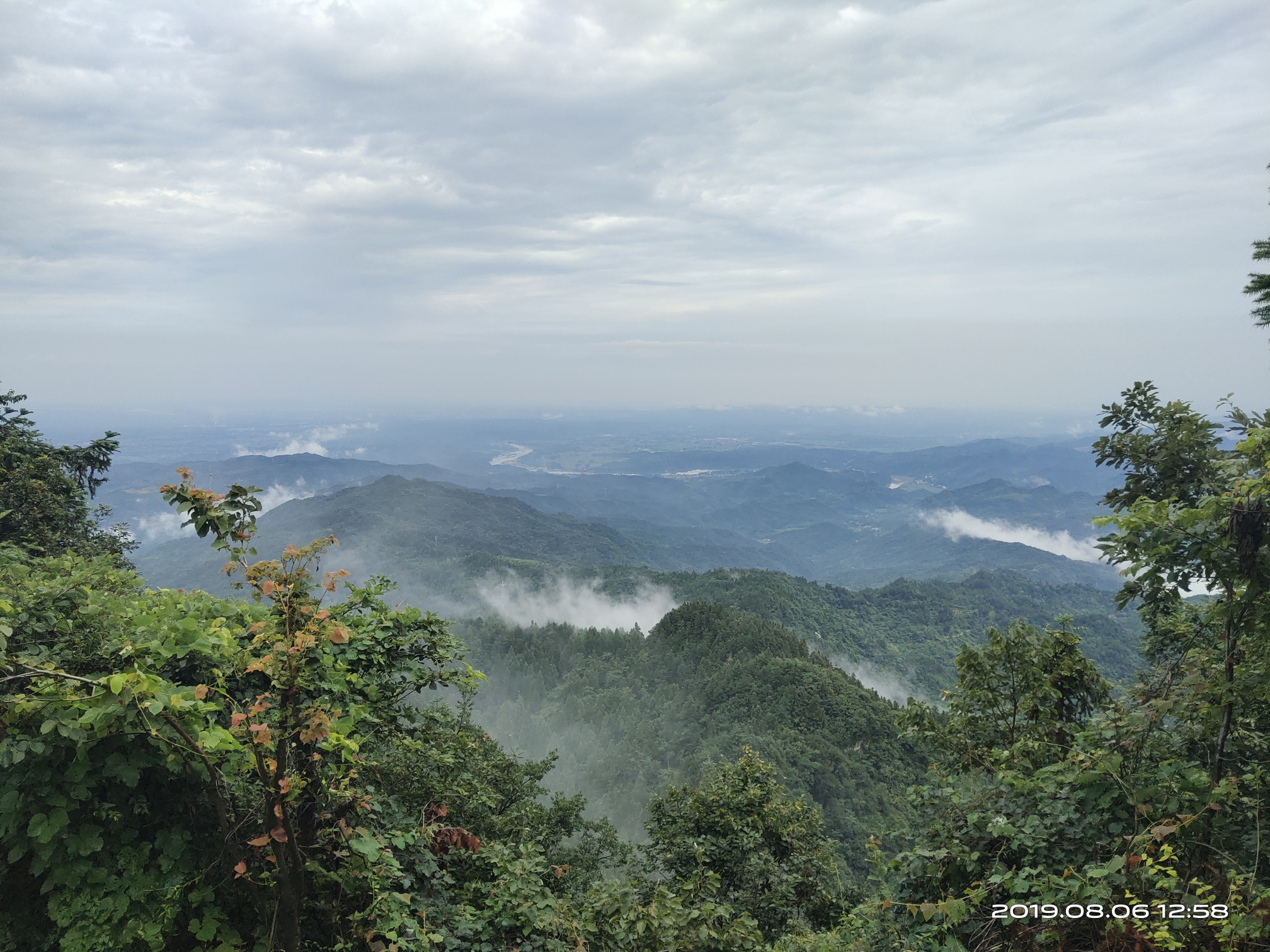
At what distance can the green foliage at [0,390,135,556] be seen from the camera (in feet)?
50.2

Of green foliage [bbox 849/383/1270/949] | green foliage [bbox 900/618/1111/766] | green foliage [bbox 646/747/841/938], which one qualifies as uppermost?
green foliage [bbox 849/383/1270/949]

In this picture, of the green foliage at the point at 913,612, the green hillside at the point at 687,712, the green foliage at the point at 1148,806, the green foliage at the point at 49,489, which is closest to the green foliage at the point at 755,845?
the green foliage at the point at 1148,806

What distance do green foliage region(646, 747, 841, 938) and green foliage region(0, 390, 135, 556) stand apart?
1754 cm

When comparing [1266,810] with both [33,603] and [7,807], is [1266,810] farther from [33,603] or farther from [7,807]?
[33,603]

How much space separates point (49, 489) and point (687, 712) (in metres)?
93.4

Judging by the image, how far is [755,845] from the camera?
13.9m

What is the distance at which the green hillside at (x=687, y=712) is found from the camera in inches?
2825

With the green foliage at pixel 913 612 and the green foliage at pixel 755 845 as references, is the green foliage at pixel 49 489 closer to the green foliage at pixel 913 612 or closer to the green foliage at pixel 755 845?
the green foliage at pixel 755 845

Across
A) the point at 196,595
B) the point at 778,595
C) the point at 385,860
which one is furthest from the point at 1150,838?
the point at 778,595

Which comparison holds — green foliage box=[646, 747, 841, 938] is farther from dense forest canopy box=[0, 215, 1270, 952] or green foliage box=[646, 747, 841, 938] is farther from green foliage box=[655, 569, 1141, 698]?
green foliage box=[655, 569, 1141, 698]

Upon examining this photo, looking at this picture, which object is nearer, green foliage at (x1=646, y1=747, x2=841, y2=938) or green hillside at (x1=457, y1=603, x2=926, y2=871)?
green foliage at (x1=646, y1=747, x2=841, y2=938)

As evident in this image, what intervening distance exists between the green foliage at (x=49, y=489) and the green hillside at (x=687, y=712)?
47188 millimetres

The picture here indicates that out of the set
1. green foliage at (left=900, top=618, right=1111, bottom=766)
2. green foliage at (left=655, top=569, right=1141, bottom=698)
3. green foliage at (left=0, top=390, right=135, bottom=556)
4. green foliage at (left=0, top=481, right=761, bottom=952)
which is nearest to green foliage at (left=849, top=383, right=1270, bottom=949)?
green foliage at (left=900, top=618, right=1111, bottom=766)

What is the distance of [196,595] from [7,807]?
262cm
